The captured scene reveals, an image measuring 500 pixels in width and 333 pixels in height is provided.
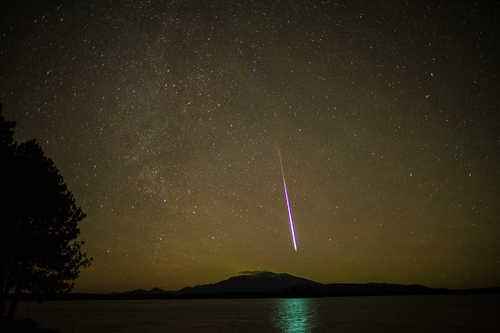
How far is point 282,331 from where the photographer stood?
136ft

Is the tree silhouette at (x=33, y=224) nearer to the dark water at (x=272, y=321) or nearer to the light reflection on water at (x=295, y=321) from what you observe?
the dark water at (x=272, y=321)

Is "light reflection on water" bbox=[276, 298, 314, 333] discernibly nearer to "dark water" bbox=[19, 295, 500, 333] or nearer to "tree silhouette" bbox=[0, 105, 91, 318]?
"dark water" bbox=[19, 295, 500, 333]

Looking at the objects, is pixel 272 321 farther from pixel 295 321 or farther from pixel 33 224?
pixel 33 224

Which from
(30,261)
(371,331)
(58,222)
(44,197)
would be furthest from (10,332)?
(371,331)

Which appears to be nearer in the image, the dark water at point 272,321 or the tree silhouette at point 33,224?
the tree silhouette at point 33,224

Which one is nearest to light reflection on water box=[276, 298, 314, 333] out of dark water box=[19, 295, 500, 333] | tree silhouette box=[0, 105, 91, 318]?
dark water box=[19, 295, 500, 333]

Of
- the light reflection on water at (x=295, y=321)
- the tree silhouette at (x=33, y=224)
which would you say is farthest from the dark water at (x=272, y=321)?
the tree silhouette at (x=33, y=224)

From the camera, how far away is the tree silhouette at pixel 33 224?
690 inches

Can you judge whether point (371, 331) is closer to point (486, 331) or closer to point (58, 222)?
point (486, 331)

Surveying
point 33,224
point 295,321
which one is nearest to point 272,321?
point 295,321

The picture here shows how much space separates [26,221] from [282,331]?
31389 millimetres

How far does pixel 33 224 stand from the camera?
19.9 metres

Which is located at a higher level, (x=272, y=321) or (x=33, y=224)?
(x=33, y=224)

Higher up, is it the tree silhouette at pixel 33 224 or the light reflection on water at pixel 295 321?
the tree silhouette at pixel 33 224
